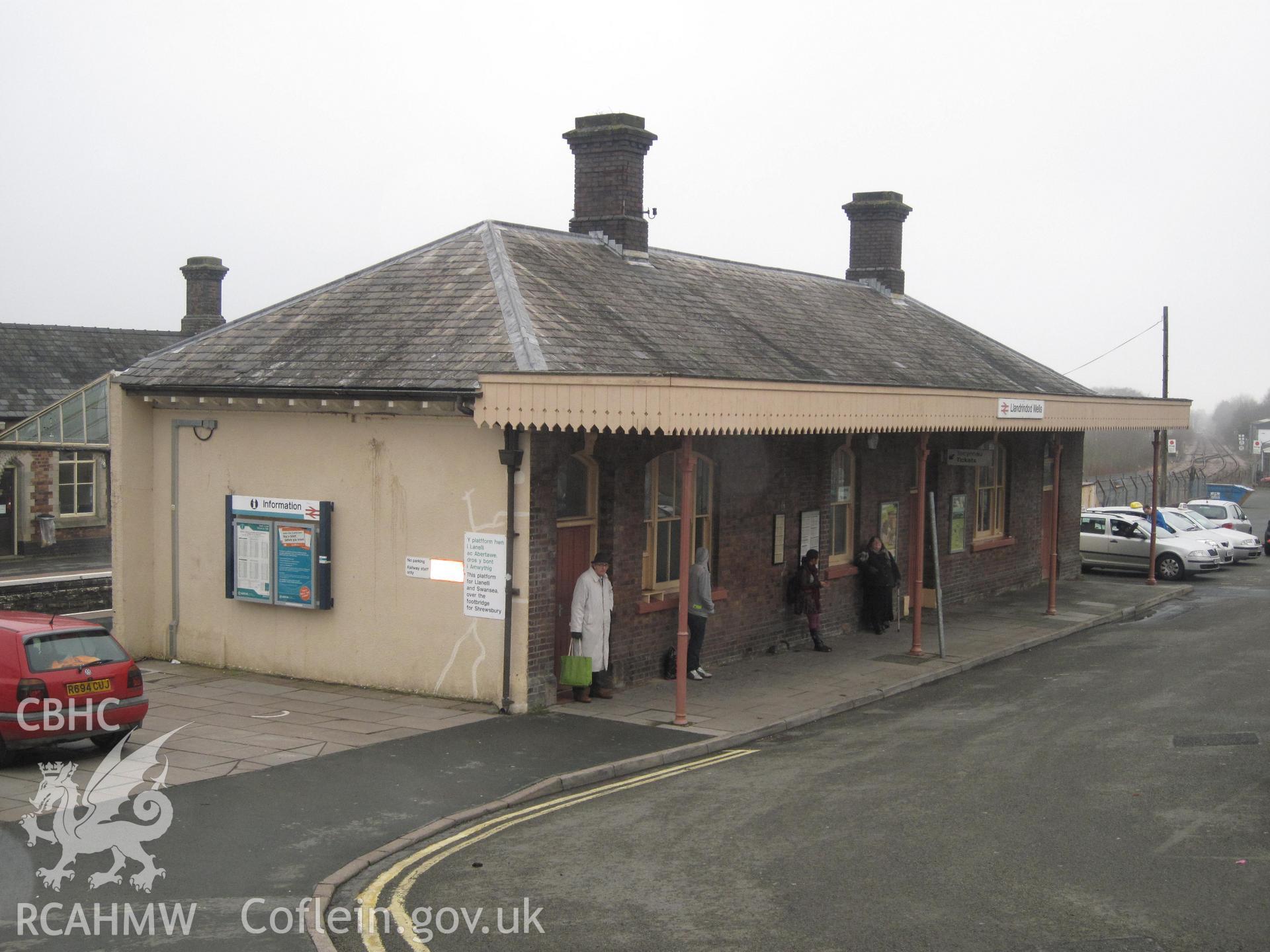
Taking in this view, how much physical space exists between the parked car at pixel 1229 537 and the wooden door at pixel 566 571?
21432 millimetres

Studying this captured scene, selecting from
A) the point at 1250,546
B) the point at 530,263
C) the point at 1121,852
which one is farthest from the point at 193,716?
the point at 1250,546

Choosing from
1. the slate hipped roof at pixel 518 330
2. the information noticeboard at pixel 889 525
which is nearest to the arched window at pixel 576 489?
the slate hipped roof at pixel 518 330

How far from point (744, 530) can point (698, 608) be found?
199cm

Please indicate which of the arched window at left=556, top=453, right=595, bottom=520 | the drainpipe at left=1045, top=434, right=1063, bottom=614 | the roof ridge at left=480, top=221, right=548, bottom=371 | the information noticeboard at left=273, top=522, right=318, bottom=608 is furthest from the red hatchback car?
the drainpipe at left=1045, top=434, right=1063, bottom=614

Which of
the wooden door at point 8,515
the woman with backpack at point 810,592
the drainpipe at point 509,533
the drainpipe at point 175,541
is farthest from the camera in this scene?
the wooden door at point 8,515

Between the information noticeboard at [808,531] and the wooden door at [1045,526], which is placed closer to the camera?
the information noticeboard at [808,531]

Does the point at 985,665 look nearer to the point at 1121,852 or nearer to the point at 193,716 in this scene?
the point at 1121,852

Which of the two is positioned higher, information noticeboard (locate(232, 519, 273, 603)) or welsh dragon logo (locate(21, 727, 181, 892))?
information noticeboard (locate(232, 519, 273, 603))

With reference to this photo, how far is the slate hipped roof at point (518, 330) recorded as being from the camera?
1409cm

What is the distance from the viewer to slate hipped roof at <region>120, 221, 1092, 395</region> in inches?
555

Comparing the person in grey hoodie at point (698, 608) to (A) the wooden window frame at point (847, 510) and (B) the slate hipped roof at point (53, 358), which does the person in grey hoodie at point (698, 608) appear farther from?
(B) the slate hipped roof at point (53, 358)

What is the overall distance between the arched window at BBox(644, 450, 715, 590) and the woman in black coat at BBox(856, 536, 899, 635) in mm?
4161

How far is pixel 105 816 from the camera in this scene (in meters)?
9.48

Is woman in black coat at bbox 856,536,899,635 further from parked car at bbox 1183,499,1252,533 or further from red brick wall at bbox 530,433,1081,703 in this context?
parked car at bbox 1183,499,1252,533
